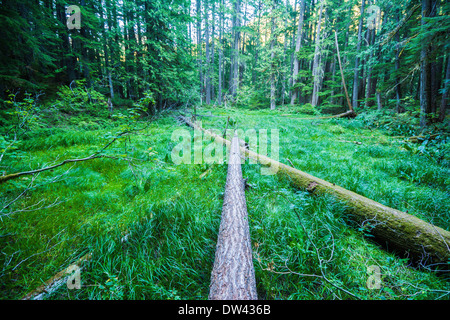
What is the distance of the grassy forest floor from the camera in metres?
1.46

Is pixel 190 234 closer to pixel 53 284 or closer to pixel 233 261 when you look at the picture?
pixel 233 261

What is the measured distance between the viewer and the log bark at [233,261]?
1.24 m

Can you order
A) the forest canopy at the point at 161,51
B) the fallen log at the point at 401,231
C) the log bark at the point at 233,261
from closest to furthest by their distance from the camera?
Answer: the log bark at the point at 233,261 < the fallen log at the point at 401,231 < the forest canopy at the point at 161,51

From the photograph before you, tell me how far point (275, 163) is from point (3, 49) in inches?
387

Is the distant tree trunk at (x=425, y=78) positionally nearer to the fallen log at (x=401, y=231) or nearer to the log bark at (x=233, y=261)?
the fallen log at (x=401, y=231)

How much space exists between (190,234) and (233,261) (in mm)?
736

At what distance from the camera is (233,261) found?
1.46 metres

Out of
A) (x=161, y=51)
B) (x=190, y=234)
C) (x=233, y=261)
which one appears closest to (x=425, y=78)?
(x=233, y=261)

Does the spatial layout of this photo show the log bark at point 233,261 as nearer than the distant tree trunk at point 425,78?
Yes

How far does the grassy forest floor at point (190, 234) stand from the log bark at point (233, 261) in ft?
0.76

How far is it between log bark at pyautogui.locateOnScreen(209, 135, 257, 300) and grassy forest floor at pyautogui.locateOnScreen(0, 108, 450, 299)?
9.1 inches

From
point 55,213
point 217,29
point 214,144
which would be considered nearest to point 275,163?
point 214,144

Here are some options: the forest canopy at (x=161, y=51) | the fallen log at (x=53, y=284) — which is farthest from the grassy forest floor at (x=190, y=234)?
the forest canopy at (x=161, y=51)
